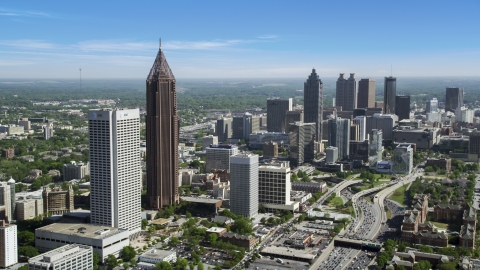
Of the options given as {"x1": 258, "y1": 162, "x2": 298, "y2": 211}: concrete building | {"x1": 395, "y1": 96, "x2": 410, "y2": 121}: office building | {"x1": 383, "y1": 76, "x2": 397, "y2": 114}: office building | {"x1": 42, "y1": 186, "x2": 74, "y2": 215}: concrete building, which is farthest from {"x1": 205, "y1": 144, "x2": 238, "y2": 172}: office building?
{"x1": 395, "y1": 96, "x2": 410, "y2": 121}: office building

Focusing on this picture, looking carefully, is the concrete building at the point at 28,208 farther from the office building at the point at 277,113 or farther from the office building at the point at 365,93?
the office building at the point at 365,93

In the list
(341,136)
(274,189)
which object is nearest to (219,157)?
(274,189)

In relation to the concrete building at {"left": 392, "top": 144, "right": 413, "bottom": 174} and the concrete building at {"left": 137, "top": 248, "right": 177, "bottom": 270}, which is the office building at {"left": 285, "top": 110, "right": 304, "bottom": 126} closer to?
the concrete building at {"left": 392, "top": 144, "right": 413, "bottom": 174}

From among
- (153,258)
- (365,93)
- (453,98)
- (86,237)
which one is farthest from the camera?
(453,98)

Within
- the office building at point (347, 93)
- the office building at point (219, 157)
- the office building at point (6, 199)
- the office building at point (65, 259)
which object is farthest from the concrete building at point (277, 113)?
the office building at point (65, 259)

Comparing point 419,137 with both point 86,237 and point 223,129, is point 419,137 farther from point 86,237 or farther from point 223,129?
point 86,237

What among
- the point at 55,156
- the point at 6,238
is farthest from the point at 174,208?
the point at 55,156

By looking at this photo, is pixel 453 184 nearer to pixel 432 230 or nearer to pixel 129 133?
pixel 432 230
